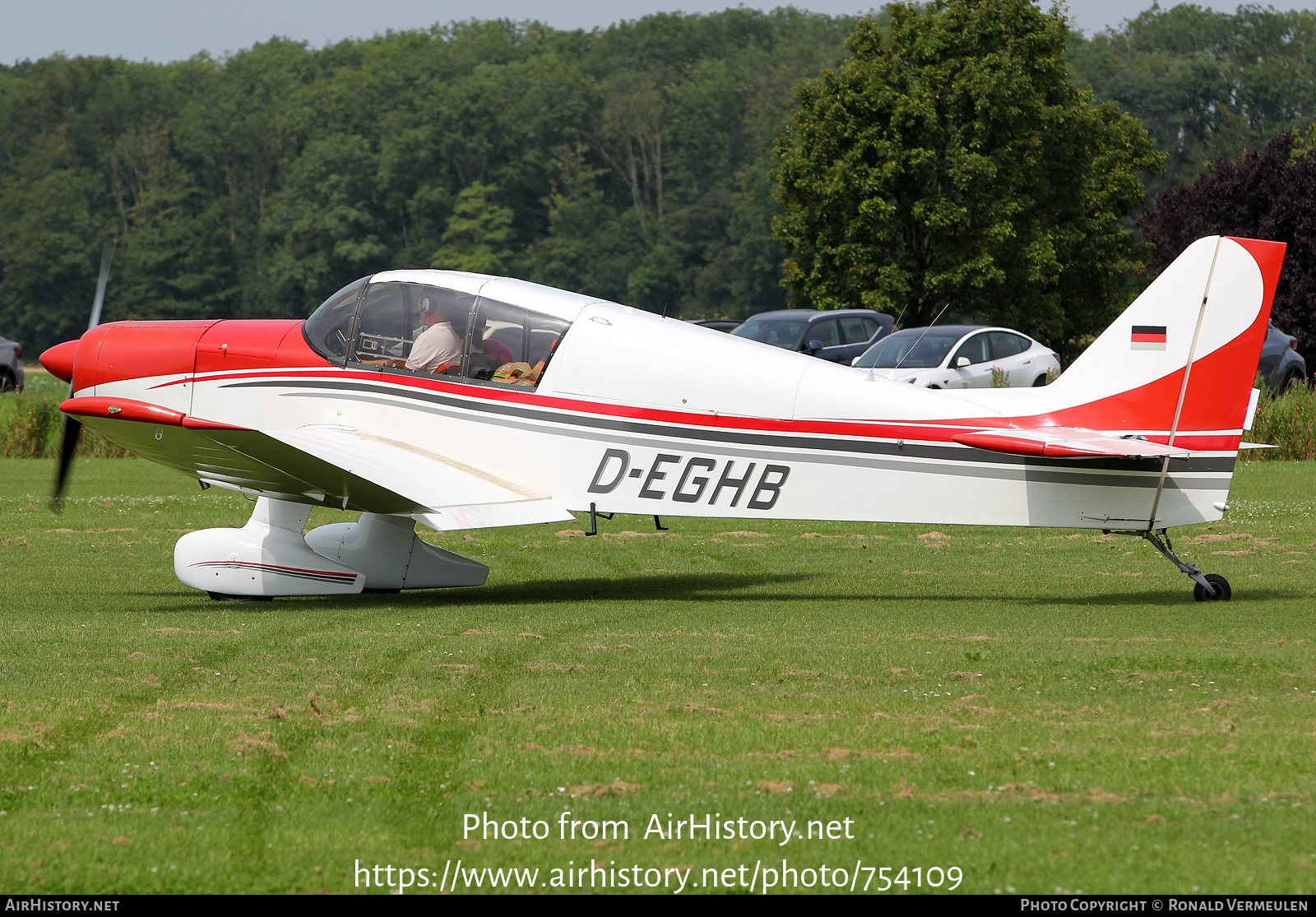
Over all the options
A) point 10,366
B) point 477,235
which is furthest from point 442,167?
point 10,366

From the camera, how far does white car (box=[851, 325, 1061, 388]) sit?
24.6 m

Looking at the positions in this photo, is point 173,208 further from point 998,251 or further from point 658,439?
point 658,439

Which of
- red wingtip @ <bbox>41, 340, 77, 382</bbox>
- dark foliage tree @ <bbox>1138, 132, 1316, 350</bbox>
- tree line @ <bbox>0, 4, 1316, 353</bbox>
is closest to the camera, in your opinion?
red wingtip @ <bbox>41, 340, 77, 382</bbox>

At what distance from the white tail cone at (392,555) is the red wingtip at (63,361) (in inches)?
96.2

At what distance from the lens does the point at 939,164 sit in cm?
4488

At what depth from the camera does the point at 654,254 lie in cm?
9456

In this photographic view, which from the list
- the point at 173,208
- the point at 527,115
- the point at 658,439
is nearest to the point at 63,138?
the point at 173,208

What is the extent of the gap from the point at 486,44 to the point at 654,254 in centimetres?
4554

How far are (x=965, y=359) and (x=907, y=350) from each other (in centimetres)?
122

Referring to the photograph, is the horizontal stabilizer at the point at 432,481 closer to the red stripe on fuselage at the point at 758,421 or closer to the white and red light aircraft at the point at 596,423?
the white and red light aircraft at the point at 596,423

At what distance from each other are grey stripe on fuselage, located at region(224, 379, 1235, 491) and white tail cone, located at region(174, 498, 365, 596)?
106 centimetres

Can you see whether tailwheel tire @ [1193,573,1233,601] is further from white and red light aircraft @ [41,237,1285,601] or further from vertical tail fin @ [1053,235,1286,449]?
vertical tail fin @ [1053,235,1286,449]

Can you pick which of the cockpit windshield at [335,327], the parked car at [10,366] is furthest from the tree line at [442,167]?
the cockpit windshield at [335,327]

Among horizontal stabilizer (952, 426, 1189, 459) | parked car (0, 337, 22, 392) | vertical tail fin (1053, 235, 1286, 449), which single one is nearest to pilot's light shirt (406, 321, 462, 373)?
horizontal stabilizer (952, 426, 1189, 459)
